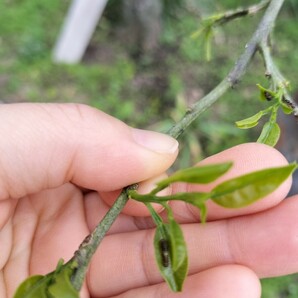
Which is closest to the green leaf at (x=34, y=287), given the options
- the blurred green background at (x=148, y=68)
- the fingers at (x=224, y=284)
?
the fingers at (x=224, y=284)

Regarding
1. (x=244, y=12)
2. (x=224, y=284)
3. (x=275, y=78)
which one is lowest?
(x=224, y=284)

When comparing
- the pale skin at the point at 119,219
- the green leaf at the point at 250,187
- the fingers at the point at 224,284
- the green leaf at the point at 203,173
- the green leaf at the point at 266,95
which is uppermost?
the green leaf at the point at 266,95

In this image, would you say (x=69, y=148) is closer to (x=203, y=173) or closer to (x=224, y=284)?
(x=224, y=284)

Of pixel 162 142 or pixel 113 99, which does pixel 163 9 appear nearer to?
pixel 113 99

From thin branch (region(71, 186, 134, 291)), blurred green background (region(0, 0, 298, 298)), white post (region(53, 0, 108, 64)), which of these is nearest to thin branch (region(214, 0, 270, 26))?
thin branch (region(71, 186, 134, 291))

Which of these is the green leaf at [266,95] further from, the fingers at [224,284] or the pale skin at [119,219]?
the fingers at [224,284]

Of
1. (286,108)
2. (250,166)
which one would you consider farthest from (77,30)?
(286,108)

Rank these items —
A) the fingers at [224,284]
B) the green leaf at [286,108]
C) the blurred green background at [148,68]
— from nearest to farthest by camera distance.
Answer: the green leaf at [286,108] < the fingers at [224,284] < the blurred green background at [148,68]
